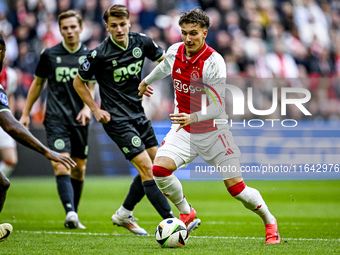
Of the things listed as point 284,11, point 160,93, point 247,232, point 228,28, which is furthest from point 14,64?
point 247,232

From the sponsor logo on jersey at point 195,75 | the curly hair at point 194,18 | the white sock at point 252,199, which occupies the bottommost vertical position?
the white sock at point 252,199

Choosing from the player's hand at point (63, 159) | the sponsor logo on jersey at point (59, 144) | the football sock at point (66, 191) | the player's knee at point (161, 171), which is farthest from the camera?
the sponsor logo on jersey at point (59, 144)

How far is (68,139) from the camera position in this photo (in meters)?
8.37

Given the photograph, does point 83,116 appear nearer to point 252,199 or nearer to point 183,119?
point 183,119

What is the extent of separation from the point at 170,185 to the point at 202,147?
0.52 meters

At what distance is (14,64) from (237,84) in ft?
20.5

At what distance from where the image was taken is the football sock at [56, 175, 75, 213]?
7973mm

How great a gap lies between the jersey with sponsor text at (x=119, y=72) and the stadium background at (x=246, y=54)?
750 cm

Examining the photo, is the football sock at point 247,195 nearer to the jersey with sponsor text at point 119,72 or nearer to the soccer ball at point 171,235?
the soccer ball at point 171,235

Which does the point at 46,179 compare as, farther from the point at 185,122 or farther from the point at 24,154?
the point at 185,122

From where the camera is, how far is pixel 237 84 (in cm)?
1508

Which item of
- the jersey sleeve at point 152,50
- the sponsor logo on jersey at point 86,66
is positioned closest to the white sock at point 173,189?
the sponsor logo on jersey at point 86,66

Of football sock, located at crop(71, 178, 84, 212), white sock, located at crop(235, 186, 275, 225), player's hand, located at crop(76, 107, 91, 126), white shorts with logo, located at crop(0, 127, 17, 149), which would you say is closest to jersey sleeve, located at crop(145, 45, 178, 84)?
white sock, located at crop(235, 186, 275, 225)

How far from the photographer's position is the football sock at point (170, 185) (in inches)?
246
